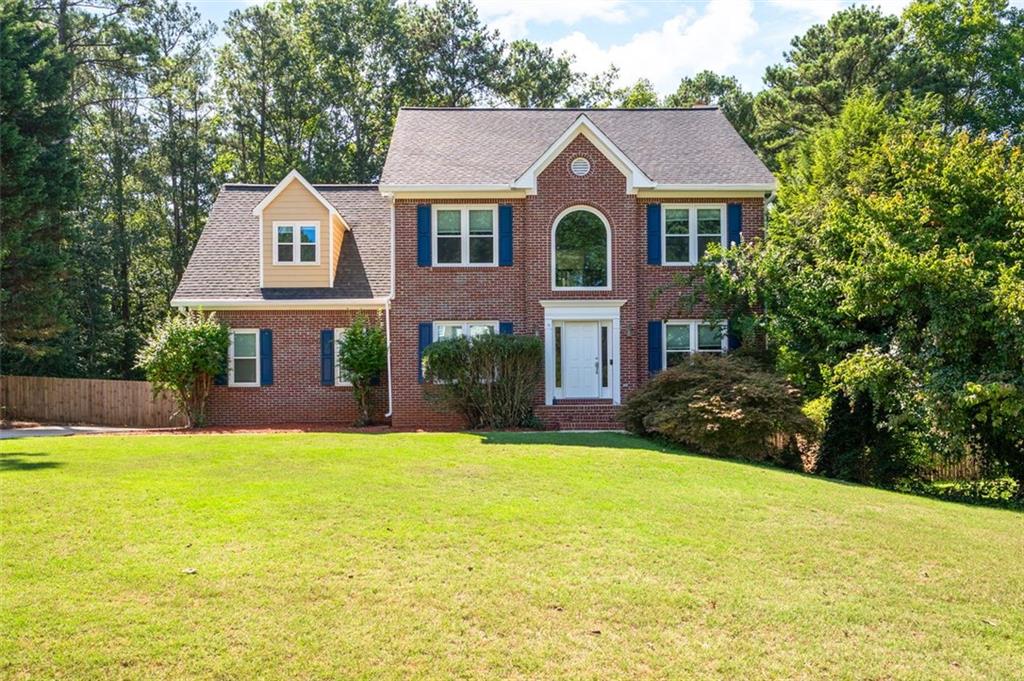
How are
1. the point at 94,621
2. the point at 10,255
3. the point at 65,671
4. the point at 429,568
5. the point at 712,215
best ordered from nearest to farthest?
the point at 65,671, the point at 94,621, the point at 429,568, the point at 712,215, the point at 10,255

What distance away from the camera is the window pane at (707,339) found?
20078 millimetres

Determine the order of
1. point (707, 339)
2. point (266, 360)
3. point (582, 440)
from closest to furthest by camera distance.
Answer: point (582, 440), point (707, 339), point (266, 360)

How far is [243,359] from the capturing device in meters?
21.4

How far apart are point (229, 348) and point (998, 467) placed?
18.2 metres

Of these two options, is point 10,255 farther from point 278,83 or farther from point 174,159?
point 278,83

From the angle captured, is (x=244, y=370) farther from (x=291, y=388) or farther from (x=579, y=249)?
(x=579, y=249)

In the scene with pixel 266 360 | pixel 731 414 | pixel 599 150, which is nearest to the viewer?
pixel 731 414

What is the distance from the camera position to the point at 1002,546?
874 cm

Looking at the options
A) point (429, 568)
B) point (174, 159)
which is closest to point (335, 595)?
point (429, 568)

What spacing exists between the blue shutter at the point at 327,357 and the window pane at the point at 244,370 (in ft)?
6.24

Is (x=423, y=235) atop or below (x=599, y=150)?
below

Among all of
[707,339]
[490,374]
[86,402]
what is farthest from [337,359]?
[707,339]

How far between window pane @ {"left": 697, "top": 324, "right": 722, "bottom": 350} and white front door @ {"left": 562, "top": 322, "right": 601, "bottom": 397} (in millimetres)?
2648

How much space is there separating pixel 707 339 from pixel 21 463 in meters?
15.2
